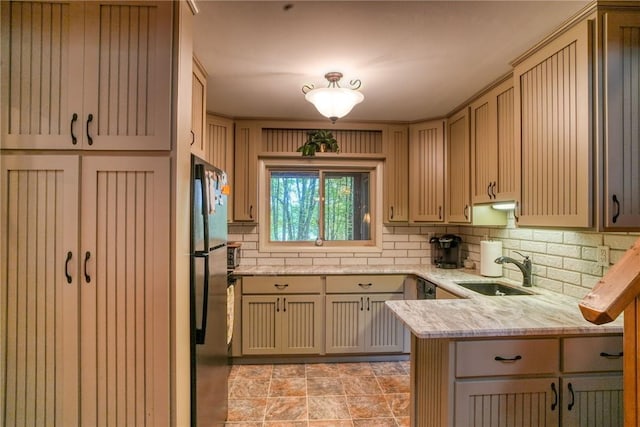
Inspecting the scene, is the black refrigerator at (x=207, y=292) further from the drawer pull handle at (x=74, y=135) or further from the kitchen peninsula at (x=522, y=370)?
the kitchen peninsula at (x=522, y=370)

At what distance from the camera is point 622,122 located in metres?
1.47

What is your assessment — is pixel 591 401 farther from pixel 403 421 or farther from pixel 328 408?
pixel 328 408

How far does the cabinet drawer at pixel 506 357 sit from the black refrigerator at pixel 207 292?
1265 millimetres

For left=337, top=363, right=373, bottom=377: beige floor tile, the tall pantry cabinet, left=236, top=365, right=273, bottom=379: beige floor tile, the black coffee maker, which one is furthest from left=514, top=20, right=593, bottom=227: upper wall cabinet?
left=236, top=365, right=273, bottom=379: beige floor tile

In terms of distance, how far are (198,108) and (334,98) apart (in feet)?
2.98

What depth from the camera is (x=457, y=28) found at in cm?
164

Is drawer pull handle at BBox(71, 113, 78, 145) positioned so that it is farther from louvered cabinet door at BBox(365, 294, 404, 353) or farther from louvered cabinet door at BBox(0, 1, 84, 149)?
louvered cabinet door at BBox(365, 294, 404, 353)

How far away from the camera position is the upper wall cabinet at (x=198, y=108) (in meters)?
1.98

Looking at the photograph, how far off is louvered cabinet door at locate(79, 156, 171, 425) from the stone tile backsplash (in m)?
1.96

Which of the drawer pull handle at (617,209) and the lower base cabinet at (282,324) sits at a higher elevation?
the drawer pull handle at (617,209)

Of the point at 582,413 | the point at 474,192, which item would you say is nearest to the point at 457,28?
the point at 474,192

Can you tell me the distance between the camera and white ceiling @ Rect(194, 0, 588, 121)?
4.91 ft

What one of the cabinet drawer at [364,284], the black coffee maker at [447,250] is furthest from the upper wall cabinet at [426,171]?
the cabinet drawer at [364,284]

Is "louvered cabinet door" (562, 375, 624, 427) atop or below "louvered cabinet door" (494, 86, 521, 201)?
below
